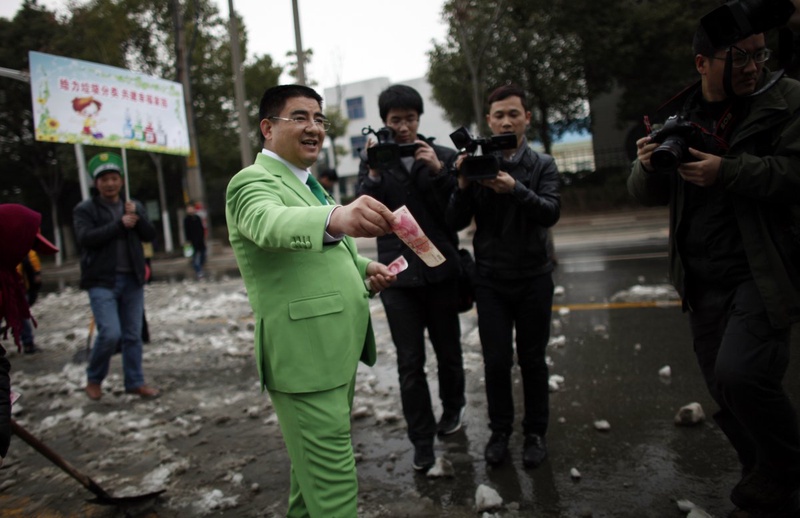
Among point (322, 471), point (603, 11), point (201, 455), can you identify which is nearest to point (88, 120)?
point (201, 455)

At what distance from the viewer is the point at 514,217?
3107 millimetres

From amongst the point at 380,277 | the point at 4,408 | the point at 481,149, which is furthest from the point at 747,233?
the point at 4,408

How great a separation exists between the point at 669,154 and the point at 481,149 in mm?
1057

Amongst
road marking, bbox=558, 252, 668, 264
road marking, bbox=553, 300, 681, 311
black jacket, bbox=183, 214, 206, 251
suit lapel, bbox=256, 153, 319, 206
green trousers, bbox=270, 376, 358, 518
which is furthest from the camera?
black jacket, bbox=183, 214, 206, 251

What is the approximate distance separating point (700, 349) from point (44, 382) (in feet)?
18.5

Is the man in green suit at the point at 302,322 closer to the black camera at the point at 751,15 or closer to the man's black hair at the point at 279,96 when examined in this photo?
the man's black hair at the point at 279,96

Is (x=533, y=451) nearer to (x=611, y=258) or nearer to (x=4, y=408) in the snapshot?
(x=4, y=408)

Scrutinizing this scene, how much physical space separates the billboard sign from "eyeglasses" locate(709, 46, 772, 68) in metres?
6.11

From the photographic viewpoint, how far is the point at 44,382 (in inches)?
213

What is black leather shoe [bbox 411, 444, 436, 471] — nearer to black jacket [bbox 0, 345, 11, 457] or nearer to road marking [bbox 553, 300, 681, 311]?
black jacket [bbox 0, 345, 11, 457]

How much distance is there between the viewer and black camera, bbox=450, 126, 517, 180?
2.92m

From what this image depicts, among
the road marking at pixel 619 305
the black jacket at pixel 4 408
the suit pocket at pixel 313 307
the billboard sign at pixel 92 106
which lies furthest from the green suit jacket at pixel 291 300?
the billboard sign at pixel 92 106

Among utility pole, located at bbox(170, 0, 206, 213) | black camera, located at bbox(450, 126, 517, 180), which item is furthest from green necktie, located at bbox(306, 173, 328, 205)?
utility pole, located at bbox(170, 0, 206, 213)

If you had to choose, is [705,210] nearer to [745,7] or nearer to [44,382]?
[745,7]
